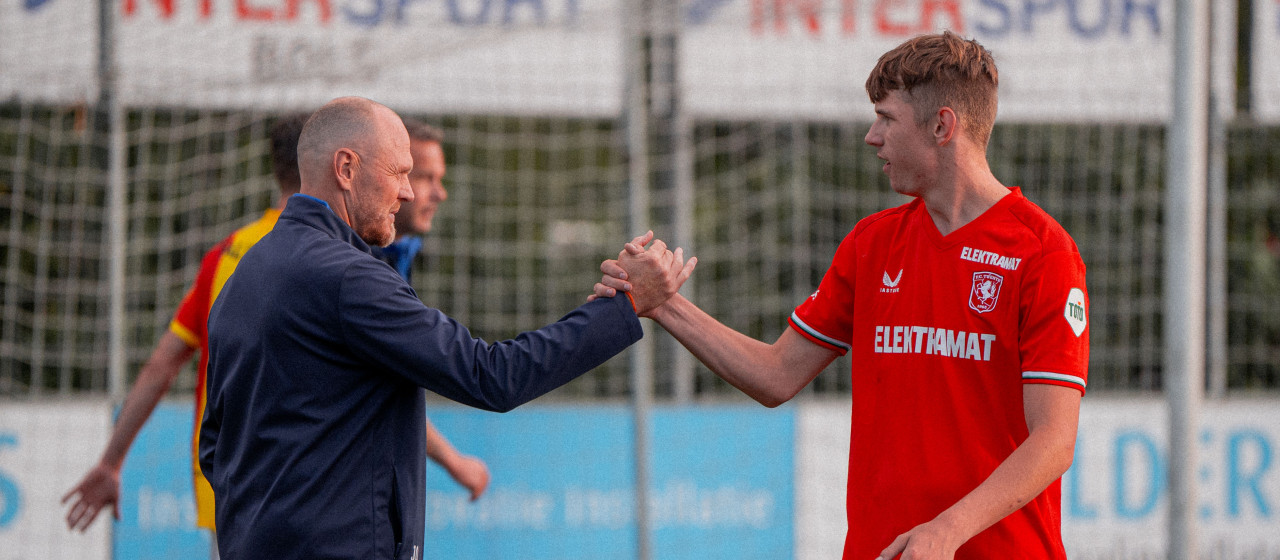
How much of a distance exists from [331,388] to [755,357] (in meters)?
1.00

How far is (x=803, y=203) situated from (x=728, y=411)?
188 centimetres

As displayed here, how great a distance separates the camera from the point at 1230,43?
7.30 meters

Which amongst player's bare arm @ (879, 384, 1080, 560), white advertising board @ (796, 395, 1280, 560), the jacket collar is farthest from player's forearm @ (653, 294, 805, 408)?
white advertising board @ (796, 395, 1280, 560)

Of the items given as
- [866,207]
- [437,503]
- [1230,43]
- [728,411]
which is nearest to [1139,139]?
[1230,43]

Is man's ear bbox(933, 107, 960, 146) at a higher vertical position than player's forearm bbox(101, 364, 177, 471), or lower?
higher

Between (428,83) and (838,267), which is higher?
(428,83)

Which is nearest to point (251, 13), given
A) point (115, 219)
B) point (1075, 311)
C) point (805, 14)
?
point (115, 219)

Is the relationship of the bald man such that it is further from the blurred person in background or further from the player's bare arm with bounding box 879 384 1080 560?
the player's bare arm with bounding box 879 384 1080 560

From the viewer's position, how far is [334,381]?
6.66ft

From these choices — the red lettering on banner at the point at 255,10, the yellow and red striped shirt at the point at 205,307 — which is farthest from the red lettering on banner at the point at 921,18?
the yellow and red striped shirt at the point at 205,307

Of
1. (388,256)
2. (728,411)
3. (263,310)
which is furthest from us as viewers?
(728,411)

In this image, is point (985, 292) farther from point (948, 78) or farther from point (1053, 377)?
point (948, 78)

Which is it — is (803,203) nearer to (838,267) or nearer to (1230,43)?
(1230,43)

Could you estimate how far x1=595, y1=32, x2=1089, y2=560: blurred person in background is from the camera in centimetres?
198
